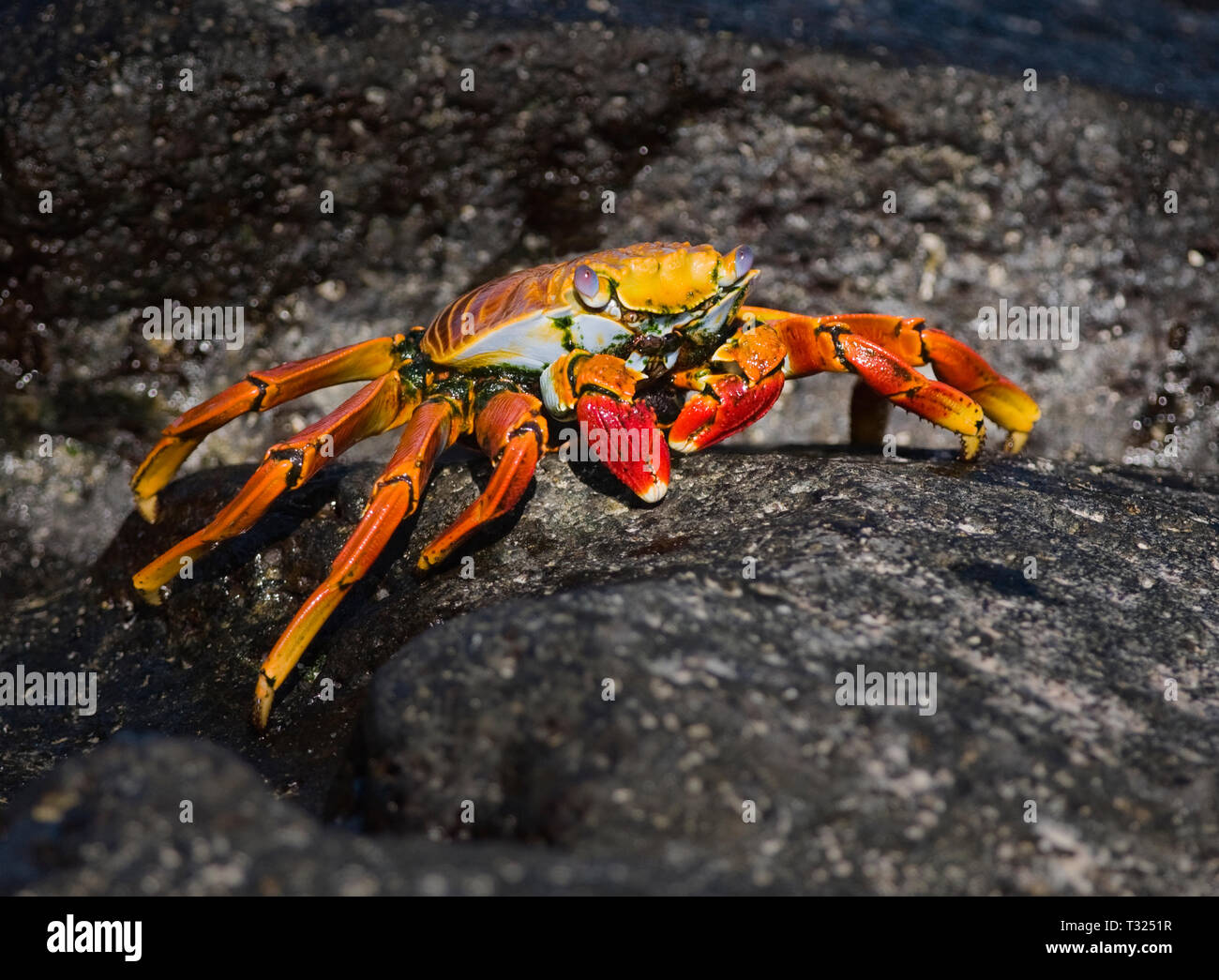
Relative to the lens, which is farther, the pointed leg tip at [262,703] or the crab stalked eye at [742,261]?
the crab stalked eye at [742,261]

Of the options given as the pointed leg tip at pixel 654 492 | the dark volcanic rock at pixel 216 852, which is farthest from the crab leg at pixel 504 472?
the dark volcanic rock at pixel 216 852

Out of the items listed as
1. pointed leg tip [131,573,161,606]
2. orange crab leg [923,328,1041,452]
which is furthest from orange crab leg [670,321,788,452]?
pointed leg tip [131,573,161,606]

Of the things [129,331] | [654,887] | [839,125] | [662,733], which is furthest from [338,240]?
[654,887]

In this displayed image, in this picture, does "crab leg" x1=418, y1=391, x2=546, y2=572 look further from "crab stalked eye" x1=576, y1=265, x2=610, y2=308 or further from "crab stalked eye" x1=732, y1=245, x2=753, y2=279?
"crab stalked eye" x1=732, y1=245, x2=753, y2=279

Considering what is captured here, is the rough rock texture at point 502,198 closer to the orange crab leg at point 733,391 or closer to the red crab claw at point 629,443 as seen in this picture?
the orange crab leg at point 733,391

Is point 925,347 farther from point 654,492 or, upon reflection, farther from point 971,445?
point 654,492

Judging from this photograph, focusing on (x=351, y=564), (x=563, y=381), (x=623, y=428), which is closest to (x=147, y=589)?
Answer: (x=351, y=564)
